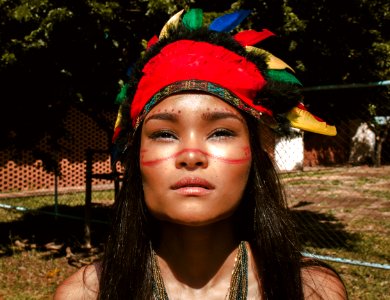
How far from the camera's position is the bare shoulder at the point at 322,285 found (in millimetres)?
1711

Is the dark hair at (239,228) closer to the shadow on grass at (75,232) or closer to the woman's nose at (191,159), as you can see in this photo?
the woman's nose at (191,159)

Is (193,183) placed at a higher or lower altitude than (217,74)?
lower

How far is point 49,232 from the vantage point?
7.91 m

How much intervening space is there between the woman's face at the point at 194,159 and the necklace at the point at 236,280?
313 millimetres

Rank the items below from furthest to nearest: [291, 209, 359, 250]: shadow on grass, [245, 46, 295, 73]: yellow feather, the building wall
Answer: the building wall < [291, 209, 359, 250]: shadow on grass < [245, 46, 295, 73]: yellow feather

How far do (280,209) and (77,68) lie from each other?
12.4 ft

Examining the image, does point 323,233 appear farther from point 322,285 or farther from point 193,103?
point 193,103

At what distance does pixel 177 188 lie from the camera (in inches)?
60.0

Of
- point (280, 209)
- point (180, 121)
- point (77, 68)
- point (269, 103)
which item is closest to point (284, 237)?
point (280, 209)

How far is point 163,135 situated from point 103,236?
6.09 metres

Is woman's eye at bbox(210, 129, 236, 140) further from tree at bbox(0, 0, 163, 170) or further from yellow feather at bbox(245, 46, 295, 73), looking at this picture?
tree at bbox(0, 0, 163, 170)

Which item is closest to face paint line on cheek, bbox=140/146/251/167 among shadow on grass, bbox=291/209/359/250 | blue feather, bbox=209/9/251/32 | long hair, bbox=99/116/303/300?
long hair, bbox=99/116/303/300

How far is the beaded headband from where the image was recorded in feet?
5.45

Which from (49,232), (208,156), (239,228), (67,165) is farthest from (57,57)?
(67,165)
